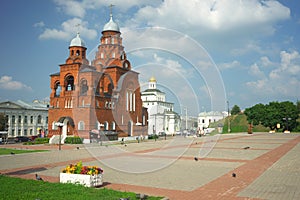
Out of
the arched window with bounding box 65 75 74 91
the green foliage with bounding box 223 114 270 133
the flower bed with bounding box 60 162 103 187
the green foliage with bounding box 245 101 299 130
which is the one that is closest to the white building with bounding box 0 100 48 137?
the arched window with bounding box 65 75 74 91

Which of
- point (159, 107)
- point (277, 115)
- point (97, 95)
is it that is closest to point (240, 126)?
point (277, 115)

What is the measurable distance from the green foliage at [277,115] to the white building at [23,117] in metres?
51.6

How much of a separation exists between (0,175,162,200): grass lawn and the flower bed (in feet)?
1.11

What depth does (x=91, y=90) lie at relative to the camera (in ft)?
137

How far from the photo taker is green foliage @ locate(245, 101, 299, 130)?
67.8m

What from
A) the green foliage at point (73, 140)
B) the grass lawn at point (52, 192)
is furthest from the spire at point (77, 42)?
the grass lawn at point (52, 192)

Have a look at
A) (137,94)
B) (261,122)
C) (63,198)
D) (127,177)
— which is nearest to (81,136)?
(137,94)

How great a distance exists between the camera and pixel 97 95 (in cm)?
4262

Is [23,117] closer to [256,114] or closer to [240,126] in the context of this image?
[256,114]

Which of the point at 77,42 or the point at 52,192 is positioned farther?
the point at 77,42

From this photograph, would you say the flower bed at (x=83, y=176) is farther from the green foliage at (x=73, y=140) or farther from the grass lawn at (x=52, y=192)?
the green foliage at (x=73, y=140)

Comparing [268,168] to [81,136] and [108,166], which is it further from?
[81,136]

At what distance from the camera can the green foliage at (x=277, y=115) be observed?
67775 mm

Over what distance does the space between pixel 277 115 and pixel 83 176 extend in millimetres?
67152
